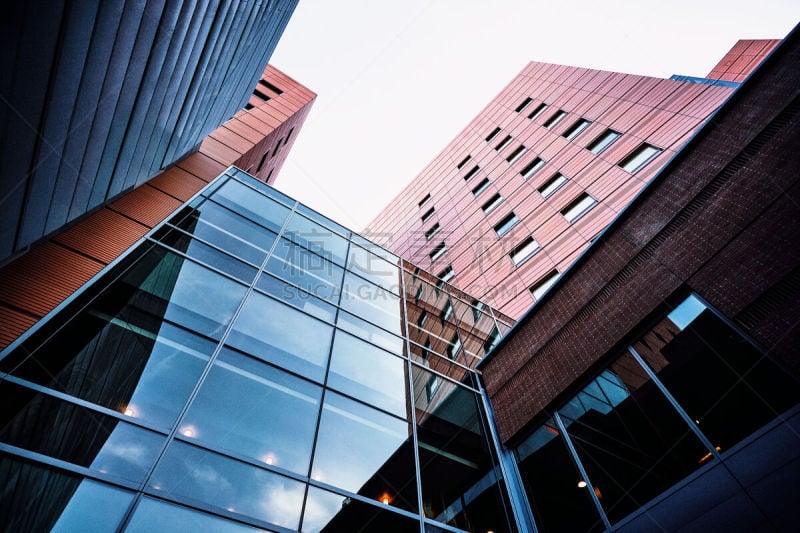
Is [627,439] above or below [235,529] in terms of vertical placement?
above

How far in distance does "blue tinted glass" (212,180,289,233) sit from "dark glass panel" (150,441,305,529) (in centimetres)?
696

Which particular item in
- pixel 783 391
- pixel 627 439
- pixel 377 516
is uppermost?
pixel 783 391

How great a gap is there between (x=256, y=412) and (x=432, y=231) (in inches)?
929

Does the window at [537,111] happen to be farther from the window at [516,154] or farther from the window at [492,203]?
the window at [492,203]

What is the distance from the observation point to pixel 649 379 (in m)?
7.06

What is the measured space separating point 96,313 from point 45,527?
302cm

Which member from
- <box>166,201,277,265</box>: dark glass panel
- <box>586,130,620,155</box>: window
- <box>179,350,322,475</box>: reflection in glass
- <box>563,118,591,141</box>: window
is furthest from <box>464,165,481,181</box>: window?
<box>179,350,322,475</box>: reflection in glass

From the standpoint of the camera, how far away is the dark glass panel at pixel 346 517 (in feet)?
18.4

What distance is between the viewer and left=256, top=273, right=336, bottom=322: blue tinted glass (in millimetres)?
8984

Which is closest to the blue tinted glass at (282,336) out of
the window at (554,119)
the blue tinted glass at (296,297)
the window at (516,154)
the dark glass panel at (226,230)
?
the blue tinted glass at (296,297)

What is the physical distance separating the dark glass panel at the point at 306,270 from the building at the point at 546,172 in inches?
329

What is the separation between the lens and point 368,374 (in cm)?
891

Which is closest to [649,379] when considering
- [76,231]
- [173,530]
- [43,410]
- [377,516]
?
[377,516]

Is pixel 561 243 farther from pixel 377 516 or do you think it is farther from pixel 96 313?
pixel 96 313
